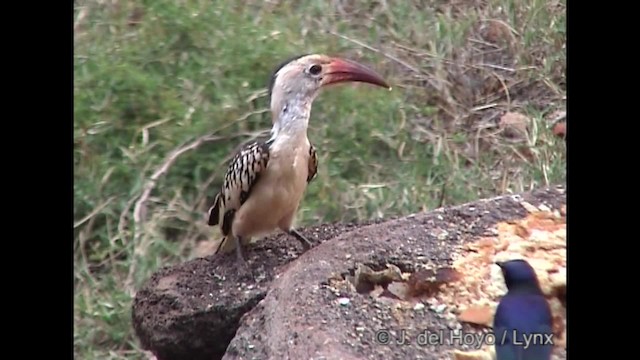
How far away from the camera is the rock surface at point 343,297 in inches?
91.7

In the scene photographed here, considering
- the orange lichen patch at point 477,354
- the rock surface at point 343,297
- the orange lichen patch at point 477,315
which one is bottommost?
the orange lichen patch at point 477,354

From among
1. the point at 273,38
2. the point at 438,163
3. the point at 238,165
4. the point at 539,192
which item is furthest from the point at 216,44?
the point at 539,192

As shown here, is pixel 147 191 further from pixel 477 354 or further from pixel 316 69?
pixel 477 354

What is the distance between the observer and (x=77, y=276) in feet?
9.27

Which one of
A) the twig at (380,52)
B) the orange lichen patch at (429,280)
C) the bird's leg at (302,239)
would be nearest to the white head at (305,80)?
the twig at (380,52)

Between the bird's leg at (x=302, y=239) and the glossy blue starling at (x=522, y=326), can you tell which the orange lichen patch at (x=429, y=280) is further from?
the bird's leg at (x=302, y=239)

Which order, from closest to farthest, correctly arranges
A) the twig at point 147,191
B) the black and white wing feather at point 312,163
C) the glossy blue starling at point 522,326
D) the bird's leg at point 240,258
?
the glossy blue starling at point 522,326 < the bird's leg at point 240,258 < the black and white wing feather at point 312,163 < the twig at point 147,191

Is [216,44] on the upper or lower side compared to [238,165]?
upper

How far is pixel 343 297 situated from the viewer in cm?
240

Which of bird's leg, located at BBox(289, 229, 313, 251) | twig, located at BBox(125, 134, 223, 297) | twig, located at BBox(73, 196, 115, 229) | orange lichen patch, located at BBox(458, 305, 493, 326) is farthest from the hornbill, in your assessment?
orange lichen patch, located at BBox(458, 305, 493, 326)

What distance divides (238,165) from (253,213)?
0.11 m

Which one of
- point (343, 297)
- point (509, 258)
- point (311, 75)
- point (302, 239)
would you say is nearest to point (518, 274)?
point (509, 258)
